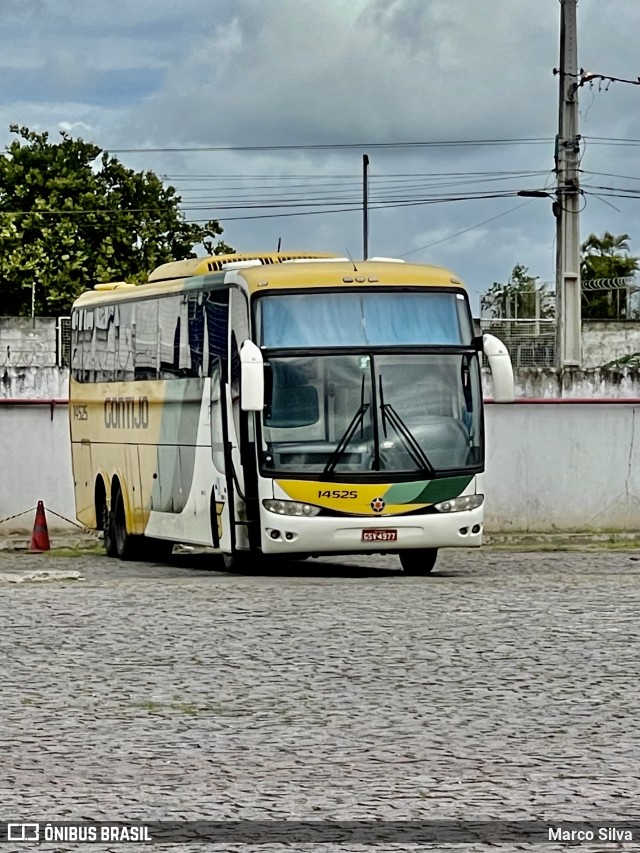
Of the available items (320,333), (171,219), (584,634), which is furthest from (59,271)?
(584,634)

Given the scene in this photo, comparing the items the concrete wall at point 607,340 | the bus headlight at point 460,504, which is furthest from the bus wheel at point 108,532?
the concrete wall at point 607,340

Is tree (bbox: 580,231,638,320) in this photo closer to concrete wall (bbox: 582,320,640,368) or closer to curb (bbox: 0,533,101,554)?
concrete wall (bbox: 582,320,640,368)

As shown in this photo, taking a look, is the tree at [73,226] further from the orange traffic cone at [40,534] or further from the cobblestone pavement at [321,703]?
the cobblestone pavement at [321,703]

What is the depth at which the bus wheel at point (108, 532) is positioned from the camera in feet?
88.6

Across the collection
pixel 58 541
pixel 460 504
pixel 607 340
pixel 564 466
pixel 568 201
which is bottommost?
pixel 58 541

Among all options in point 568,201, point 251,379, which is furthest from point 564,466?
point 251,379

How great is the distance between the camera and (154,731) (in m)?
9.84

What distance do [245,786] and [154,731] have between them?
1.65 meters

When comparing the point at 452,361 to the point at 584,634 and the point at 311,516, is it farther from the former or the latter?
the point at 584,634

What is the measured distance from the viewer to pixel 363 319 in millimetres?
21062

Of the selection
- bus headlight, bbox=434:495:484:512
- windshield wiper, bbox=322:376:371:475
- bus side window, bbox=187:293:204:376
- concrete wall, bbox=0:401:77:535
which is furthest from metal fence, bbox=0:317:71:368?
bus headlight, bbox=434:495:484:512

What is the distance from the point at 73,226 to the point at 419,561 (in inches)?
2209

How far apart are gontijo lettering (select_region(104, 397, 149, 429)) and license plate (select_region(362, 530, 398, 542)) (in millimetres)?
5495

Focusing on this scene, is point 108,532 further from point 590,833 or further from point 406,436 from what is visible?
point 590,833
